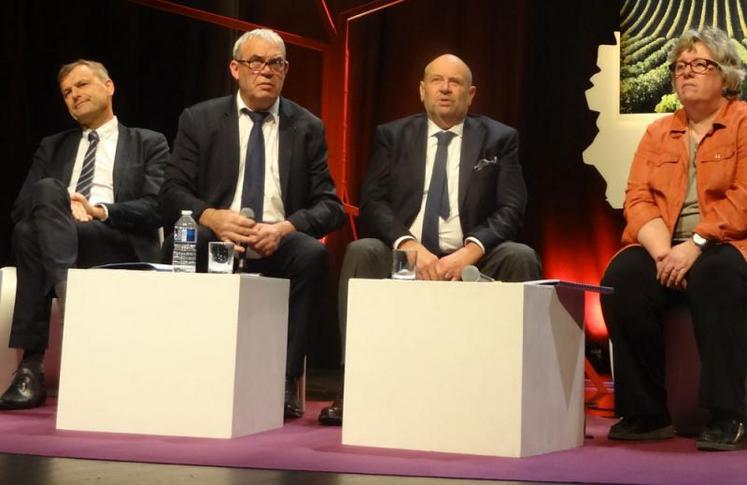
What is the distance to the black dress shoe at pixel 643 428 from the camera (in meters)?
2.99

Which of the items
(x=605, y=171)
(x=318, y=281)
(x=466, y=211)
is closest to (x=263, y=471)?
(x=318, y=281)

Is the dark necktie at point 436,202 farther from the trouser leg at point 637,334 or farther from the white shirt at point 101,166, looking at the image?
the white shirt at point 101,166

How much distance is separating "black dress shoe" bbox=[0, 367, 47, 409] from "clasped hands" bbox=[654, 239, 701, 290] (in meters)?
1.79

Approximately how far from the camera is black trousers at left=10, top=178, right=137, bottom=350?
3291 millimetres

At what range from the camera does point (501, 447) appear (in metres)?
2.53

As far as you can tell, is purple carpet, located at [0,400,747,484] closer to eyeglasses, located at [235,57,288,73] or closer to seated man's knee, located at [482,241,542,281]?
seated man's knee, located at [482,241,542,281]

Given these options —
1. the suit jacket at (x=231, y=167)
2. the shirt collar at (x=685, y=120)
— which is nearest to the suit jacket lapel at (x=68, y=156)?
the suit jacket at (x=231, y=167)

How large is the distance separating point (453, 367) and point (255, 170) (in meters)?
1.11

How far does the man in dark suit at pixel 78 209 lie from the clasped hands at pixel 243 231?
0.48 meters

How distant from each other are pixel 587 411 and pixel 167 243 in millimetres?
1485

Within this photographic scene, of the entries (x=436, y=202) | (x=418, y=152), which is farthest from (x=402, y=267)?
(x=418, y=152)

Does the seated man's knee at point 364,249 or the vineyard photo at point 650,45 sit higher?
the vineyard photo at point 650,45

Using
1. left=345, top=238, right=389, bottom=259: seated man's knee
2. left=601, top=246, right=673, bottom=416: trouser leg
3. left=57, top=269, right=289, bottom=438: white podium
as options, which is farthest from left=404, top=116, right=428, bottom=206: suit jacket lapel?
left=57, top=269, right=289, bottom=438: white podium

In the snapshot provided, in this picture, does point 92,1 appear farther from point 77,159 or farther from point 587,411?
point 587,411
